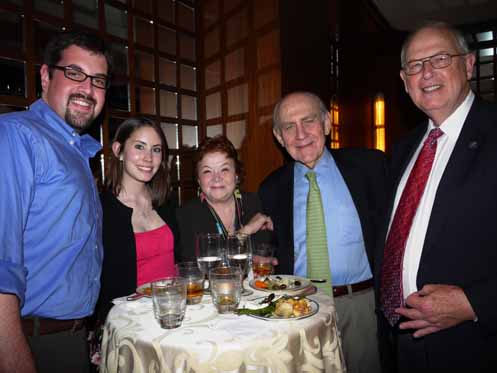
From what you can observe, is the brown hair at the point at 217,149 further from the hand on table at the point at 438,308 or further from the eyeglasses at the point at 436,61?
the hand on table at the point at 438,308

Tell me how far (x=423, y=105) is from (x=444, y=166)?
1.10 ft

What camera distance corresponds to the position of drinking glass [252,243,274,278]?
5.93 feet

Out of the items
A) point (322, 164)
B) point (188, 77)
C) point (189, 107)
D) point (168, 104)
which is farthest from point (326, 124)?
point (188, 77)

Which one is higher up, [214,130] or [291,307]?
[214,130]

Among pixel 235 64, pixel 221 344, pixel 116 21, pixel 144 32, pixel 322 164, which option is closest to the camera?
pixel 221 344

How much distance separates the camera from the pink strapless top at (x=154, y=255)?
2.36 metres

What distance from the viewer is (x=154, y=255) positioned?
7.95ft

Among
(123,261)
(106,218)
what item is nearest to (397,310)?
(123,261)

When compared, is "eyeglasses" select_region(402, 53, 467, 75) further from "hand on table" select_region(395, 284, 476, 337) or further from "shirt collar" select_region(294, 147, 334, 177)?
"hand on table" select_region(395, 284, 476, 337)

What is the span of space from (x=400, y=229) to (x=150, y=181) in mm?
1825

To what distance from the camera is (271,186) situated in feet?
8.63

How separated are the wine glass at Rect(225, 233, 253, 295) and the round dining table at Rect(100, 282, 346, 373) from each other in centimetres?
26

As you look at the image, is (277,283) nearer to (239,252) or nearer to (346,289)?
(239,252)

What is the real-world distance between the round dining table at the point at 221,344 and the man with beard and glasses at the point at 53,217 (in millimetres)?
320
